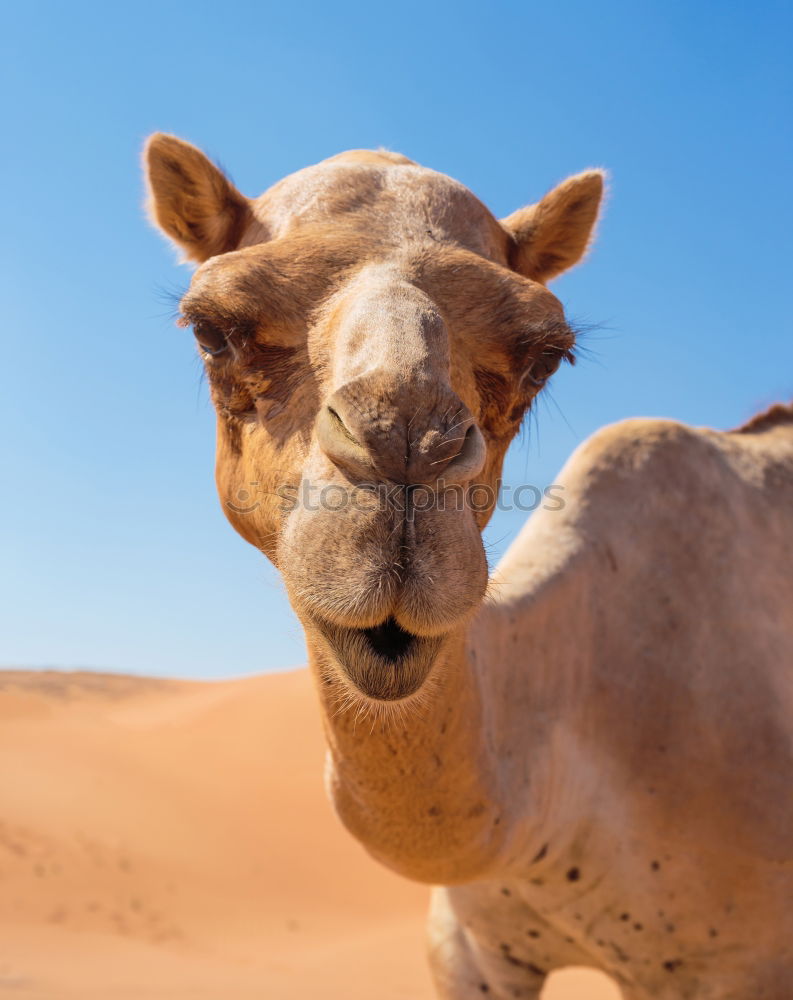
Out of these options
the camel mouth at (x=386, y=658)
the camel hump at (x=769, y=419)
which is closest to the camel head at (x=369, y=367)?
the camel mouth at (x=386, y=658)

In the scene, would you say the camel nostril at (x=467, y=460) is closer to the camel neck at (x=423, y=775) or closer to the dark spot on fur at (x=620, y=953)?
the camel neck at (x=423, y=775)

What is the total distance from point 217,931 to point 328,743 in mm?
14063

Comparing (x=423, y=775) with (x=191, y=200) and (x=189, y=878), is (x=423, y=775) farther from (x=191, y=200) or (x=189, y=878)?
(x=189, y=878)

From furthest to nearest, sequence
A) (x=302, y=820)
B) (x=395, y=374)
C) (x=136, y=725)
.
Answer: (x=136, y=725) → (x=302, y=820) → (x=395, y=374)

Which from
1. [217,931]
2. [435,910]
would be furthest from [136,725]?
[435,910]

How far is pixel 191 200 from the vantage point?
3766mm

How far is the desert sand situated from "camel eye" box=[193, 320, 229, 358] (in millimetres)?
9917

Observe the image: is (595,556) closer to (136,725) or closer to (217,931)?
(217,931)

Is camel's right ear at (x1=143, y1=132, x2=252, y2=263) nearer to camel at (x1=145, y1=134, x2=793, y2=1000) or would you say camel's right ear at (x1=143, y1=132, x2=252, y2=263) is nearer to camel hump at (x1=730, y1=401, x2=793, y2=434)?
camel at (x1=145, y1=134, x2=793, y2=1000)

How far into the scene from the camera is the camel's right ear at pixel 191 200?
3702mm

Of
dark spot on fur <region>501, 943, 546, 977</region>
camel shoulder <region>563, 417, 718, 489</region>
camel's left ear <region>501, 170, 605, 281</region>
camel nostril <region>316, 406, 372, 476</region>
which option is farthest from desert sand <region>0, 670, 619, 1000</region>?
camel nostril <region>316, 406, 372, 476</region>

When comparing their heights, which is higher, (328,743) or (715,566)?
(715,566)

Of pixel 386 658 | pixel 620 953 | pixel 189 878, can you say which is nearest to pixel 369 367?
pixel 386 658

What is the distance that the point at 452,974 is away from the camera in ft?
15.2
